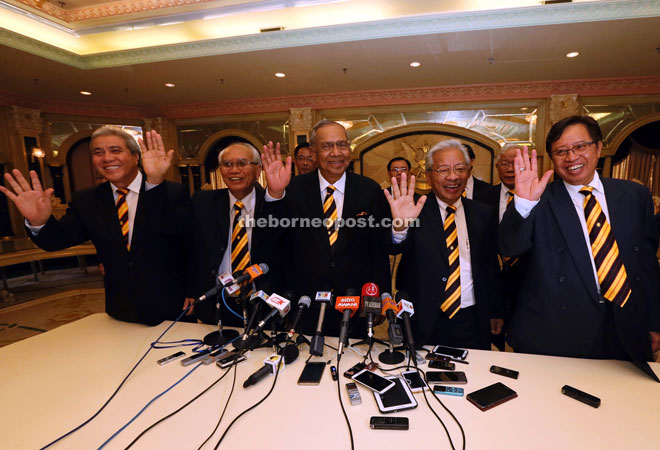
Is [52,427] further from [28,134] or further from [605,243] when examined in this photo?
[28,134]

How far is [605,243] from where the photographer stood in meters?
1.41

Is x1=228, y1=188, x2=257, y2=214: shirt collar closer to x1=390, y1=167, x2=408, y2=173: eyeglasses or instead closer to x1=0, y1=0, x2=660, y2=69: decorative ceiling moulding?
x1=390, y1=167, x2=408, y2=173: eyeglasses

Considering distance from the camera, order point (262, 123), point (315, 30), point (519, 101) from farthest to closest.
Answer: point (262, 123), point (519, 101), point (315, 30)

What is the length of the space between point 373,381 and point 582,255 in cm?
107

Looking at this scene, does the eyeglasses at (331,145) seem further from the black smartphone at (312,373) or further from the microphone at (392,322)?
the black smartphone at (312,373)

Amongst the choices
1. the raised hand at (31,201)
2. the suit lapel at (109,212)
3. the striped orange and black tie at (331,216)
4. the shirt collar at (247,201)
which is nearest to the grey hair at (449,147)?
the striped orange and black tie at (331,216)

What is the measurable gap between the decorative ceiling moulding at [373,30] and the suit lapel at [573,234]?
3.37m

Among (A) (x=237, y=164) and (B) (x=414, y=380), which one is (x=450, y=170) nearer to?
(B) (x=414, y=380)

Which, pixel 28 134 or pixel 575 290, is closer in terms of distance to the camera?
pixel 575 290

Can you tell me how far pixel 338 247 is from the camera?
181 cm

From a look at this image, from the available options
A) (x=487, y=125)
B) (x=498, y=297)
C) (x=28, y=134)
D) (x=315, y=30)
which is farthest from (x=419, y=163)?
(x=28, y=134)

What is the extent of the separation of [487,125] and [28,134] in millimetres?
9109

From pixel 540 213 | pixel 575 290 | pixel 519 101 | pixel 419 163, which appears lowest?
pixel 575 290

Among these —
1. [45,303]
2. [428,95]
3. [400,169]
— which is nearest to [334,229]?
[400,169]
